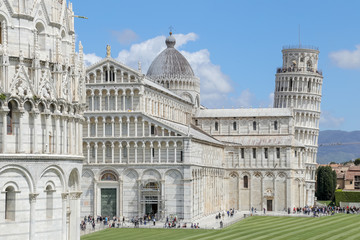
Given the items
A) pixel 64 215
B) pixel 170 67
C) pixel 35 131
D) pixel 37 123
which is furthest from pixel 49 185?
pixel 170 67

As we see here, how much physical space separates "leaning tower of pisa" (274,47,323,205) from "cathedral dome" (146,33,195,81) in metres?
26.5

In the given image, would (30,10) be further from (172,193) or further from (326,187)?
(326,187)

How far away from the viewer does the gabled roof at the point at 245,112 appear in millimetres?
124062

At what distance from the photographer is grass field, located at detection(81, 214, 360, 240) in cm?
7631

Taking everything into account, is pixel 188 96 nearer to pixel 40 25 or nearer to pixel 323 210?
pixel 323 210

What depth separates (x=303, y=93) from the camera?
14700 centimetres

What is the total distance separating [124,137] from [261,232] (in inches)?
924

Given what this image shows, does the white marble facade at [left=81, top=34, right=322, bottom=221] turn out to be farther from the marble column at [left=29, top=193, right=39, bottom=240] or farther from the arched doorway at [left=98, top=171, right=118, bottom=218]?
the marble column at [left=29, top=193, right=39, bottom=240]

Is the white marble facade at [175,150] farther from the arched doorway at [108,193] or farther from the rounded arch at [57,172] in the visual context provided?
the rounded arch at [57,172]

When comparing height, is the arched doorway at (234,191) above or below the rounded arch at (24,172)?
below

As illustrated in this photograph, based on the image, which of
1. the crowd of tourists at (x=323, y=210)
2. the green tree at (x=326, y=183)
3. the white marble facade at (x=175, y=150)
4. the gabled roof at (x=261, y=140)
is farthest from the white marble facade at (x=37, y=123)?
the green tree at (x=326, y=183)

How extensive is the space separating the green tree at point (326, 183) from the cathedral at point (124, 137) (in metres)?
13.4

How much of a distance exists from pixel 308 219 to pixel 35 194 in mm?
68414

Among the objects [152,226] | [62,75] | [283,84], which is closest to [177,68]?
[283,84]
